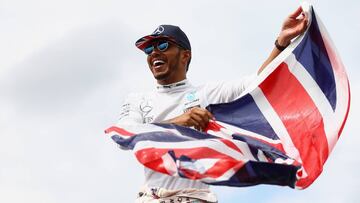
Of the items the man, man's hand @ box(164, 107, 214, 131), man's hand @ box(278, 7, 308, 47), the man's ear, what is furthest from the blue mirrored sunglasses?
man's hand @ box(278, 7, 308, 47)

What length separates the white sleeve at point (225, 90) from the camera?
10.5 metres

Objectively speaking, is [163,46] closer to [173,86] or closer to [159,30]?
[159,30]

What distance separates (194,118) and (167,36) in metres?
1.44

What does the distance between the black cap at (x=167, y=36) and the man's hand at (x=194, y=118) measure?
4.26 feet

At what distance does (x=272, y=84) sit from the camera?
10.9m

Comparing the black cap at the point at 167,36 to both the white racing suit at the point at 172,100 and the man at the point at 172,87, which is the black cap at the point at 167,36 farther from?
the white racing suit at the point at 172,100

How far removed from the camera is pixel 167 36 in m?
10.7

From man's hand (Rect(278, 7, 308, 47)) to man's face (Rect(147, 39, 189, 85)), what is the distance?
55.0 inches

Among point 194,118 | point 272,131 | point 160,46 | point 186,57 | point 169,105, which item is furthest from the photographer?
point 186,57

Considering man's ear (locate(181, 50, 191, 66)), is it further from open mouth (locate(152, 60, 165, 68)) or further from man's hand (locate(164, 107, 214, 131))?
man's hand (locate(164, 107, 214, 131))

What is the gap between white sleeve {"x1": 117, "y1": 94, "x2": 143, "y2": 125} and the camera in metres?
10.3

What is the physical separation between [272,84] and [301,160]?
1.22 m

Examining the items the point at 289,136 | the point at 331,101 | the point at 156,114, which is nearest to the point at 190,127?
the point at 156,114

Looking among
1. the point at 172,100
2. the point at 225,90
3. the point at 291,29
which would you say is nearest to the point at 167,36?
the point at 172,100
